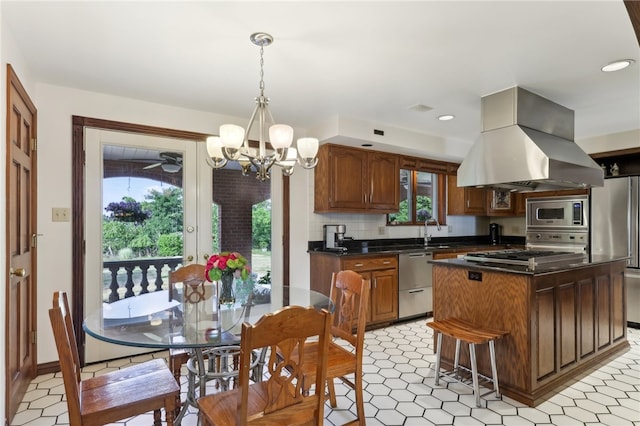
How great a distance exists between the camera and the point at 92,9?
6.13 ft

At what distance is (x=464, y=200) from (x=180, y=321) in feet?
15.4

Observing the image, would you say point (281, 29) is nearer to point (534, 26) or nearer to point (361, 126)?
point (534, 26)

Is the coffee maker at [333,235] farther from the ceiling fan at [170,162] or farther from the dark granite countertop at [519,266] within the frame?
the ceiling fan at [170,162]

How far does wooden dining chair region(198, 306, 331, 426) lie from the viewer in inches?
48.7

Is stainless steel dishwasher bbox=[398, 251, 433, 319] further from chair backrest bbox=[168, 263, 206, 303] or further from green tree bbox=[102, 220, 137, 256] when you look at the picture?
green tree bbox=[102, 220, 137, 256]

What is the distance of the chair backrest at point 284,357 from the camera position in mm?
1229

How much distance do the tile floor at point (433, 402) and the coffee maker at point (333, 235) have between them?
1455 mm

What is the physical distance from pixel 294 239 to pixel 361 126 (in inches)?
58.6

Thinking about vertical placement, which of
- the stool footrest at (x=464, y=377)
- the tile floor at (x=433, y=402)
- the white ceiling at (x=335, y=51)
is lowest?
the tile floor at (x=433, y=402)

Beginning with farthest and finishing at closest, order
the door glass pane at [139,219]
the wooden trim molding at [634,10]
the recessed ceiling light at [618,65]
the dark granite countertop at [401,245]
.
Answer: the dark granite countertop at [401,245] → the door glass pane at [139,219] → the recessed ceiling light at [618,65] → the wooden trim molding at [634,10]

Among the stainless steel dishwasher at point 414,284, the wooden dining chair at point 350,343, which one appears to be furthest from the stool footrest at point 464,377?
the stainless steel dishwasher at point 414,284

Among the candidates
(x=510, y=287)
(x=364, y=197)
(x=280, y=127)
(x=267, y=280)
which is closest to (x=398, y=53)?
(x=280, y=127)

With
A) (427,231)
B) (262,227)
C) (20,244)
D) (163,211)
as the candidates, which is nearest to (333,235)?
(262,227)

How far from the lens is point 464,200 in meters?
5.44
